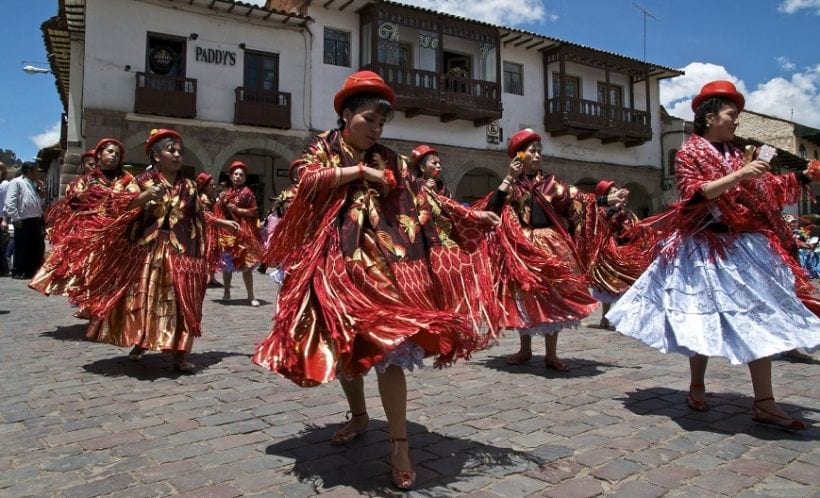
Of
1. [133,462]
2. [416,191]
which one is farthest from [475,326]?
[133,462]

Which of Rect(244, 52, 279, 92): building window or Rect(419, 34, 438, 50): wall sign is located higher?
Rect(419, 34, 438, 50): wall sign

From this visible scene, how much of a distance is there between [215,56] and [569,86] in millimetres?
14536

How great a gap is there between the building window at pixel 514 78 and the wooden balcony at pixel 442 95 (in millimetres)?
1329

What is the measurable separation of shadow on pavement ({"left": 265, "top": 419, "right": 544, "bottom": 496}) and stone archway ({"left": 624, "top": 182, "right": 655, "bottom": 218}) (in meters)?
27.4

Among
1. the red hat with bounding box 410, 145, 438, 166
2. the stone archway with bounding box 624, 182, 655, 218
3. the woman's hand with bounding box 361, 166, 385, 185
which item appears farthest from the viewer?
the stone archway with bounding box 624, 182, 655, 218

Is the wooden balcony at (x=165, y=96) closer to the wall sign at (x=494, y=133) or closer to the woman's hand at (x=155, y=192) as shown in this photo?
the wall sign at (x=494, y=133)

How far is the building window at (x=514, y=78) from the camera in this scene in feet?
80.1

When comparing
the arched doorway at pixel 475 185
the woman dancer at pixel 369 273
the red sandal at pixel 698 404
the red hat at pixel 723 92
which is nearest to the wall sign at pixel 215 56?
the arched doorway at pixel 475 185

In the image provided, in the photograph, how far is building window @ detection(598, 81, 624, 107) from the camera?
27.1 metres

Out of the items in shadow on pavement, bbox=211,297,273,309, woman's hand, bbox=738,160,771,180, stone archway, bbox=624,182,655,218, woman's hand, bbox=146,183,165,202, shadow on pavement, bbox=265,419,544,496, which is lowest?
shadow on pavement, bbox=265,419,544,496

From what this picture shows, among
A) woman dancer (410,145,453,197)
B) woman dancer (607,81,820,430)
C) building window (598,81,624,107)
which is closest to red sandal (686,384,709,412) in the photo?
woman dancer (607,81,820,430)

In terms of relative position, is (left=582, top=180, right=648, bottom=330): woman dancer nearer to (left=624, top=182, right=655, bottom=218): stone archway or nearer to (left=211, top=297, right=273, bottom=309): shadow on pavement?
(left=211, top=297, right=273, bottom=309): shadow on pavement

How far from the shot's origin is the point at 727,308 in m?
3.57

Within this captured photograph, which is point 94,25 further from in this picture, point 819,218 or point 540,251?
point 819,218
